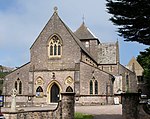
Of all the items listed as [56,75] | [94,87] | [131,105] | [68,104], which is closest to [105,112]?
[131,105]

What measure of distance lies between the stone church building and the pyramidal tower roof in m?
11.1

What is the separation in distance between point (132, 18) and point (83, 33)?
35536 mm

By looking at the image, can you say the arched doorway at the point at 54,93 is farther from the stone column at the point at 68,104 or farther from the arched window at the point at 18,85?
the stone column at the point at 68,104

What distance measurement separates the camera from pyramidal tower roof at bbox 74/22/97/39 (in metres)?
50.8

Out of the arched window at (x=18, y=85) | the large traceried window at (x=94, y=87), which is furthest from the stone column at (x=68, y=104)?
the arched window at (x=18, y=85)

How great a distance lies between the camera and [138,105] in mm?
17031

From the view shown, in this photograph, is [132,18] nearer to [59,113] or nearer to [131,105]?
[131,105]

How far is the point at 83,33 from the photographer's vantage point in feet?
170

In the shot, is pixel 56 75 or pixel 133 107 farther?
pixel 56 75

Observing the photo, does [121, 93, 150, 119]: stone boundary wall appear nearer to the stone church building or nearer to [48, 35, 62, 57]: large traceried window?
the stone church building

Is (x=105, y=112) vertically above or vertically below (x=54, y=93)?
below

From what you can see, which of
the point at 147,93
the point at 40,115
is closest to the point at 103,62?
the point at 147,93

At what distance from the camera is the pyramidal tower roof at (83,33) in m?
50.8

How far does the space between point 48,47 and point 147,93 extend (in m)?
33.3
